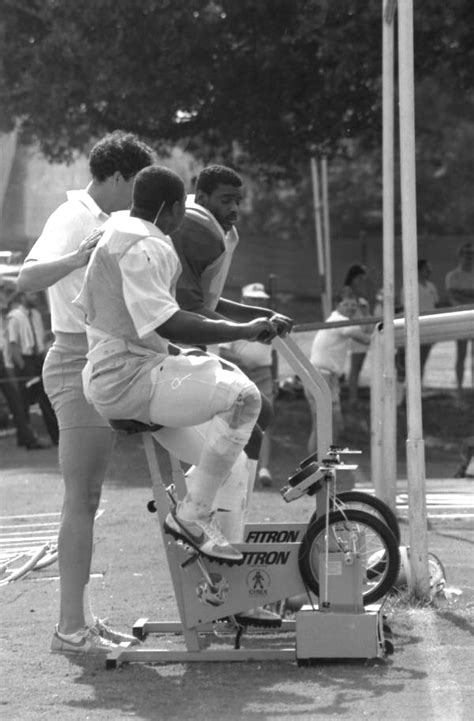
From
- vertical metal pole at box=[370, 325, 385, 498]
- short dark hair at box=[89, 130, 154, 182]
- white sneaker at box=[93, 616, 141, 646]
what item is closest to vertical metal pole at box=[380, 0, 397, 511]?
vertical metal pole at box=[370, 325, 385, 498]

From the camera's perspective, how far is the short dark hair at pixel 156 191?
5.38 metres

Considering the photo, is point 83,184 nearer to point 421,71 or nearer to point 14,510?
point 421,71

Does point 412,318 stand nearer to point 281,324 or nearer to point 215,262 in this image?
point 215,262

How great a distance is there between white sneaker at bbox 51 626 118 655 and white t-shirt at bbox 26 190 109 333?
1259 millimetres

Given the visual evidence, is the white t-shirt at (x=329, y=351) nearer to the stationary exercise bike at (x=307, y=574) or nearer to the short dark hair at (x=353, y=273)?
the short dark hair at (x=353, y=273)

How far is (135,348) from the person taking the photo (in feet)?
17.6

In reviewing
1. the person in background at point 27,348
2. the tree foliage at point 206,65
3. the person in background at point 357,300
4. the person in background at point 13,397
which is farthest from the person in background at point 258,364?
the person in background at point 27,348

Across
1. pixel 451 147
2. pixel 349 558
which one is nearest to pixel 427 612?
pixel 349 558

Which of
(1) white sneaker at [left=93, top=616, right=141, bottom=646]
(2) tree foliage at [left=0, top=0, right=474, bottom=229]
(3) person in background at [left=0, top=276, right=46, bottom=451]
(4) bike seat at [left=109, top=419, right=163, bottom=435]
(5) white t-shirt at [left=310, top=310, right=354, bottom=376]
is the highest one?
(2) tree foliage at [left=0, top=0, right=474, bottom=229]

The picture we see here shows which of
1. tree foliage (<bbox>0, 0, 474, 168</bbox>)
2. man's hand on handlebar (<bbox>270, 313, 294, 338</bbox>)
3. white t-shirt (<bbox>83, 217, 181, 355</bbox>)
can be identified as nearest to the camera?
white t-shirt (<bbox>83, 217, 181, 355</bbox>)

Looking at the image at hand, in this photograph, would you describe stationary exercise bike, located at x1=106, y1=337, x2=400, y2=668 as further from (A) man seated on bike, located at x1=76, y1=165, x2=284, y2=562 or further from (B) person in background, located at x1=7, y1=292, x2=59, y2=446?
(B) person in background, located at x1=7, y1=292, x2=59, y2=446

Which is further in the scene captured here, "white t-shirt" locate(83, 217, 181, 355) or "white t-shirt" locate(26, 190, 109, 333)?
"white t-shirt" locate(26, 190, 109, 333)

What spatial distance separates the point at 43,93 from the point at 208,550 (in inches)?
401

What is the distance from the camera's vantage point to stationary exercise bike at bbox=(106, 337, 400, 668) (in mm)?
5426
